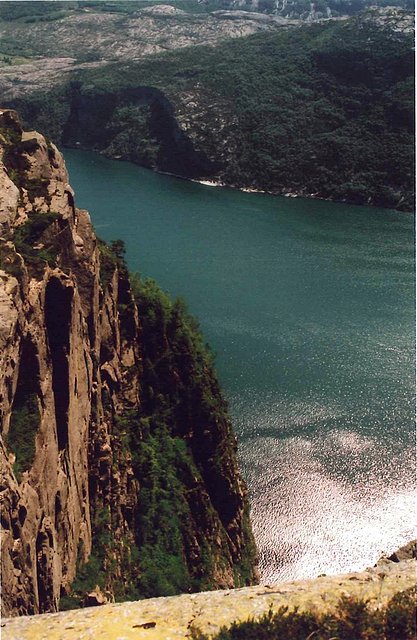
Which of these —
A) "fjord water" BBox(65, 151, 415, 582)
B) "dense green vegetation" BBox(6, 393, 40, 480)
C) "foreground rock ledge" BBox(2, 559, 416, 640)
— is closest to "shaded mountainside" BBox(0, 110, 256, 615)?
"dense green vegetation" BBox(6, 393, 40, 480)

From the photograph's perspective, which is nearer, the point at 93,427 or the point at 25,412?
the point at 25,412

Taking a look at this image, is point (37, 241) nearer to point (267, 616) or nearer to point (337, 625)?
point (267, 616)

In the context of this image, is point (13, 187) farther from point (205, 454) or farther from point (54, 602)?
point (205, 454)

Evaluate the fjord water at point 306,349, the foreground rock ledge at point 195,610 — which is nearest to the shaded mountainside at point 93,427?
the foreground rock ledge at point 195,610

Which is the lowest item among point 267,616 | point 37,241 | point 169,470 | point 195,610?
point 169,470

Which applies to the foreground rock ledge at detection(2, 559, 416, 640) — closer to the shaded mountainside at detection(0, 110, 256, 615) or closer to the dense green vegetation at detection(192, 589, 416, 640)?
the dense green vegetation at detection(192, 589, 416, 640)

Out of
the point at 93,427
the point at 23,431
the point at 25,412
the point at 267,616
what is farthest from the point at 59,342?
the point at 267,616

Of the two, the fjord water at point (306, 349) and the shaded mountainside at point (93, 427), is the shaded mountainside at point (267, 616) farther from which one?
the fjord water at point (306, 349)
